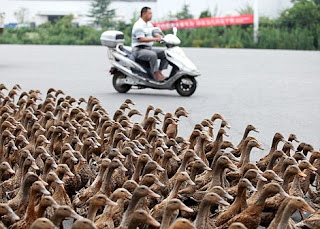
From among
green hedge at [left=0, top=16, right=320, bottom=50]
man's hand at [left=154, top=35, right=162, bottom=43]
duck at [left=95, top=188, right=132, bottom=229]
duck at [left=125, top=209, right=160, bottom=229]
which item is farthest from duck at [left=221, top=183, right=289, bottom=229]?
green hedge at [left=0, top=16, right=320, bottom=50]

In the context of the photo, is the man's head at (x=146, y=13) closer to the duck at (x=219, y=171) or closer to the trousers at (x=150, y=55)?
the trousers at (x=150, y=55)

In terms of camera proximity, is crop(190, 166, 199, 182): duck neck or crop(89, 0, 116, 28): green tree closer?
crop(190, 166, 199, 182): duck neck

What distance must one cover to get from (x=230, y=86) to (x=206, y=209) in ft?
45.7

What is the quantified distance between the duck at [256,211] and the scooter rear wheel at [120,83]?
434 inches

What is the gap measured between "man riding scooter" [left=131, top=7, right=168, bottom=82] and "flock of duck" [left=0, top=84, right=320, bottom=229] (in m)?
6.33

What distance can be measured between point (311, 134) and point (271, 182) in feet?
17.6

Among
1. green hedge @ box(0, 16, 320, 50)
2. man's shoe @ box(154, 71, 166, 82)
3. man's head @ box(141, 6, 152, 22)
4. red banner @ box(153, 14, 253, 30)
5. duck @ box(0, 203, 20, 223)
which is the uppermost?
man's head @ box(141, 6, 152, 22)

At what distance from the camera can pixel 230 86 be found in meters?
20.6

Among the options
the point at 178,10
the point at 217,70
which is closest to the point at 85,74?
the point at 217,70

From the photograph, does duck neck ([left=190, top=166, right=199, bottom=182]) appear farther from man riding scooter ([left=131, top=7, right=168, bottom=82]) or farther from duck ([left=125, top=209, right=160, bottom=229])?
man riding scooter ([left=131, top=7, right=168, bottom=82])

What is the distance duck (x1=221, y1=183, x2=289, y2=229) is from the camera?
7.15 meters

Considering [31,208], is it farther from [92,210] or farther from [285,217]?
[285,217]

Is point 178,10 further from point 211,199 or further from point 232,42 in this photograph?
point 211,199

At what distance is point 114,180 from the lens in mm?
A: 8344
